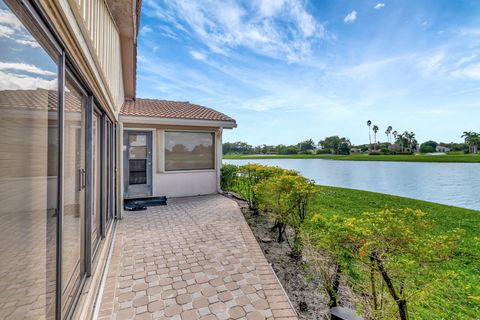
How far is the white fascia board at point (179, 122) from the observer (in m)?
7.25

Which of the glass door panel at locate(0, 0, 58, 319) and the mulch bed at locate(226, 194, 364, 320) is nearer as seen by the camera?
the glass door panel at locate(0, 0, 58, 319)

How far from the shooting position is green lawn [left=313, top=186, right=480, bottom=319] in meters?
2.43

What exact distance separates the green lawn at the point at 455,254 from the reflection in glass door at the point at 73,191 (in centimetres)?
326

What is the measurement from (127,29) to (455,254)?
8329mm

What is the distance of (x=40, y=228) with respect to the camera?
1.58m

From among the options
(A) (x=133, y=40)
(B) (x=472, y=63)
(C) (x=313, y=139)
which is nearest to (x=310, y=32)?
(B) (x=472, y=63)

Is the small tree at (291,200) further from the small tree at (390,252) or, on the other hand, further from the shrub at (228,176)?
the shrub at (228,176)

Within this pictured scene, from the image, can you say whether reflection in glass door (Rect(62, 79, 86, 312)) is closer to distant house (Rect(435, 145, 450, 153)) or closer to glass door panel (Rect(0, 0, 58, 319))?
glass door panel (Rect(0, 0, 58, 319))

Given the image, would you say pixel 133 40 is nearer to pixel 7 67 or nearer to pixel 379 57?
pixel 7 67

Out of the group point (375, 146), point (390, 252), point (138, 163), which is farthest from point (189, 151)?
point (375, 146)

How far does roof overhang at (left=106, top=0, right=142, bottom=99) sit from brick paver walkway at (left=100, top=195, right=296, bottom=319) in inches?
174

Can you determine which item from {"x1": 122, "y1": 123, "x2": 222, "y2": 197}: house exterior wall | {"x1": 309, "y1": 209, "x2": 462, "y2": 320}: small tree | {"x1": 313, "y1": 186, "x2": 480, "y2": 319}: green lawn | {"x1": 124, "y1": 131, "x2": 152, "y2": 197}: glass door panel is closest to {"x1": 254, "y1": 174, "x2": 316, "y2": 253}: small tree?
{"x1": 313, "y1": 186, "x2": 480, "y2": 319}: green lawn

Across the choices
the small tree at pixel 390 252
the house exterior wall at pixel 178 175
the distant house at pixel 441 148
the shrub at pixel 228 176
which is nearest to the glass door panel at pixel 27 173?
the small tree at pixel 390 252

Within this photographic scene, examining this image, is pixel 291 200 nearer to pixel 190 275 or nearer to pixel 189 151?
pixel 190 275
